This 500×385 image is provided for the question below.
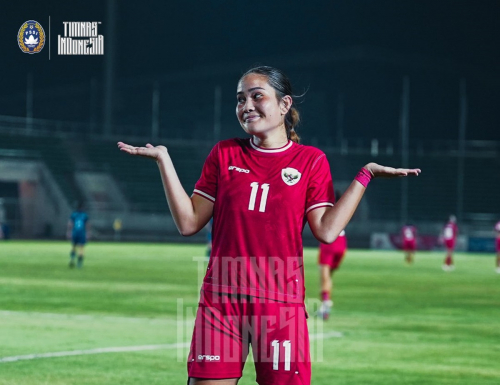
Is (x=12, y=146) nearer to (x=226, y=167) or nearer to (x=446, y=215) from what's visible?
(x=446, y=215)

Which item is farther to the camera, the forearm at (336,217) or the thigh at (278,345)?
the forearm at (336,217)

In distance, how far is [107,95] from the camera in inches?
2611

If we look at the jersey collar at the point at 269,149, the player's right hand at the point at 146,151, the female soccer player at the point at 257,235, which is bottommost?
the female soccer player at the point at 257,235

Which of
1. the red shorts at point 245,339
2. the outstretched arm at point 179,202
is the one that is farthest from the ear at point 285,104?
the red shorts at point 245,339

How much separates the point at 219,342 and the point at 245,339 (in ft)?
0.44

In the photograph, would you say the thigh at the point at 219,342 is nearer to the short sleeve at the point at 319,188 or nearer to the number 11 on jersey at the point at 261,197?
the number 11 on jersey at the point at 261,197

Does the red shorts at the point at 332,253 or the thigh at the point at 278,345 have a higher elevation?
the thigh at the point at 278,345

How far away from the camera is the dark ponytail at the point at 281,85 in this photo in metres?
4.78

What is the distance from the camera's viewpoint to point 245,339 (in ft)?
14.9

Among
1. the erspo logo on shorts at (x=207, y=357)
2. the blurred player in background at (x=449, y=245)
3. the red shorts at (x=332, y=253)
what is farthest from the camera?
the blurred player in background at (x=449, y=245)

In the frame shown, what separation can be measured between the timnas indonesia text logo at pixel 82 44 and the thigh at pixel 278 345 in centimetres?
5030

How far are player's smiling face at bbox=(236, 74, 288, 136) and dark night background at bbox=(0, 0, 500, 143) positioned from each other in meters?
64.6

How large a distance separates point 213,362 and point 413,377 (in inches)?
239

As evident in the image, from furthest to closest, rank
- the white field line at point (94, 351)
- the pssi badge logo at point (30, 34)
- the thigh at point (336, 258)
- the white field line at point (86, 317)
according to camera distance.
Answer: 1. the pssi badge logo at point (30, 34)
2. the thigh at point (336, 258)
3. the white field line at point (86, 317)
4. the white field line at point (94, 351)
